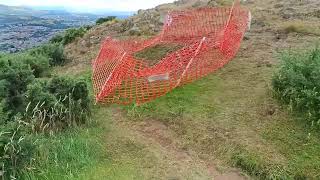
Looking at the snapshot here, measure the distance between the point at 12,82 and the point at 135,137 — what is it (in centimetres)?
222

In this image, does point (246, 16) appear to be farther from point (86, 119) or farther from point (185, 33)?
point (86, 119)

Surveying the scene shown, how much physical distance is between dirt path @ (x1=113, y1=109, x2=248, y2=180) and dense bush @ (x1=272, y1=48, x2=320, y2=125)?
4.80ft

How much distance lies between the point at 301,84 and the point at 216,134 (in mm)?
1416

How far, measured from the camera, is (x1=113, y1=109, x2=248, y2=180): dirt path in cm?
541

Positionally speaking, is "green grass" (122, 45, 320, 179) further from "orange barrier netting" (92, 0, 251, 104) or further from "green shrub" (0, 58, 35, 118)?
"green shrub" (0, 58, 35, 118)

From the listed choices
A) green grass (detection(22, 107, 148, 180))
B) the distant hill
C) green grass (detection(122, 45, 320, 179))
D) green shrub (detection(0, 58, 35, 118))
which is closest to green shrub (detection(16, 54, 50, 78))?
green shrub (detection(0, 58, 35, 118))

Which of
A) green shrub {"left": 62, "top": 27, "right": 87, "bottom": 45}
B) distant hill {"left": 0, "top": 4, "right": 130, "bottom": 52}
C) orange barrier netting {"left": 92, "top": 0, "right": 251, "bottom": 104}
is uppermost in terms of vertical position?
orange barrier netting {"left": 92, "top": 0, "right": 251, "bottom": 104}

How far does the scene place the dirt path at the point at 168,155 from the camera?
5410mm

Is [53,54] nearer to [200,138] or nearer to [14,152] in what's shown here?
[200,138]

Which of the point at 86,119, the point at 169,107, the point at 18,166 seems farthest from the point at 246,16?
the point at 18,166

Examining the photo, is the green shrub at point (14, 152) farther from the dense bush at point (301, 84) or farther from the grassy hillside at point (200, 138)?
the dense bush at point (301, 84)

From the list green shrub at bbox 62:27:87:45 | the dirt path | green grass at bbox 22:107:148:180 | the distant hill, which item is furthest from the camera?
the distant hill

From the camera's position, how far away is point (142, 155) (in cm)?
580

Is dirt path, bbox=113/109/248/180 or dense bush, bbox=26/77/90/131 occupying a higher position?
dense bush, bbox=26/77/90/131
